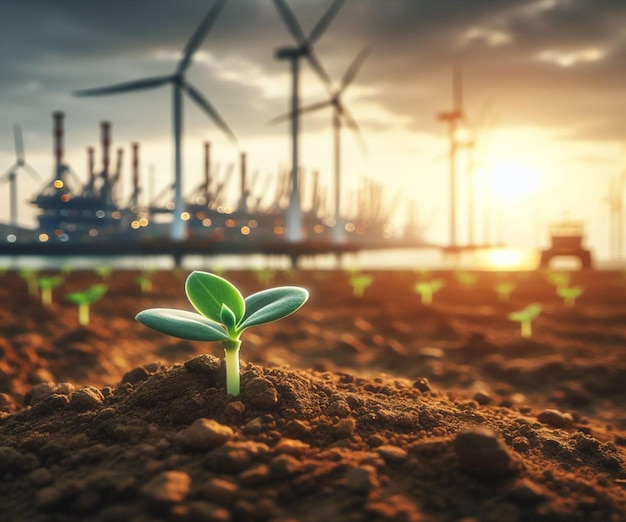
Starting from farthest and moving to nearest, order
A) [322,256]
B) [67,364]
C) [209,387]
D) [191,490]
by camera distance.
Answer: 1. [322,256]
2. [67,364]
3. [209,387]
4. [191,490]

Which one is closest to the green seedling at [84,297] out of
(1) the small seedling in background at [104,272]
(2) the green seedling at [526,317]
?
(2) the green seedling at [526,317]

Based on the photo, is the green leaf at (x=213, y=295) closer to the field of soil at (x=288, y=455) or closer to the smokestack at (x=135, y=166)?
the field of soil at (x=288, y=455)

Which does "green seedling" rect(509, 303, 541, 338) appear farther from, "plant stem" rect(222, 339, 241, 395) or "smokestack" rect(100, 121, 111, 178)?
"smokestack" rect(100, 121, 111, 178)

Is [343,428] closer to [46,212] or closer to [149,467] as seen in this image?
[149,467]

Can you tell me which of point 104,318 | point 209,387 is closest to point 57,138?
point 104,318

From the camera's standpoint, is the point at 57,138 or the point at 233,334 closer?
the point at 233,334

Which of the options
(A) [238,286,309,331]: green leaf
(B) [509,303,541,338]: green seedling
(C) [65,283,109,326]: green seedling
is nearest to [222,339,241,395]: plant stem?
(A) [238,286,309,331]: green leaf
